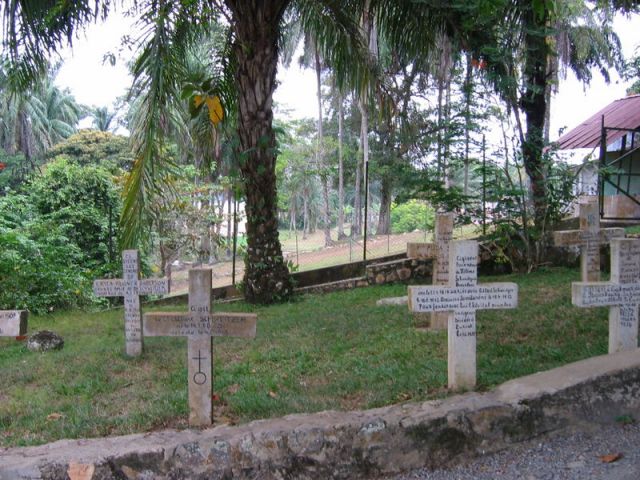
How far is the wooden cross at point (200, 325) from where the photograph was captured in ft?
12.6

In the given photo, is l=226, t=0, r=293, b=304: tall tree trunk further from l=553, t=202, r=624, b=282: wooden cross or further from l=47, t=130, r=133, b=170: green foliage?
l=47, t=130, r=133, b=170: green foliage

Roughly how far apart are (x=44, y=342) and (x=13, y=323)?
6.72ft

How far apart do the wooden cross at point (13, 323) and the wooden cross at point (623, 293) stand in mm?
4113

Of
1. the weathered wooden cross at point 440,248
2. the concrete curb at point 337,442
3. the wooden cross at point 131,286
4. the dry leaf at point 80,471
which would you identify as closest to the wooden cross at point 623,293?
the concrete curb at point 337,442

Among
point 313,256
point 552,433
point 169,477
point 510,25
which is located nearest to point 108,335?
point 169,477

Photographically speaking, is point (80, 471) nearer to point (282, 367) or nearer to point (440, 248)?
point (282, 367)

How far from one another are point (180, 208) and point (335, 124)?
18.8 meters

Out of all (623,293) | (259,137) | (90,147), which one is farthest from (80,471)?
(90,147)

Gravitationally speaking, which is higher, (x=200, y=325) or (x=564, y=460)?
(x=200, y=325)

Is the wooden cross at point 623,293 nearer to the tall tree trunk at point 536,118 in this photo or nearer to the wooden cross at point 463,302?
the wooden cross at point 463,302

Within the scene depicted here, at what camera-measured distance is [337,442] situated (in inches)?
129

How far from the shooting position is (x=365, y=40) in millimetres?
9289

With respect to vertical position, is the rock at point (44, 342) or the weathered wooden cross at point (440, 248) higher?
the weathered wooden cross at point (440, 248)

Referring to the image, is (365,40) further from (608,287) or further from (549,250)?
(608,287)
